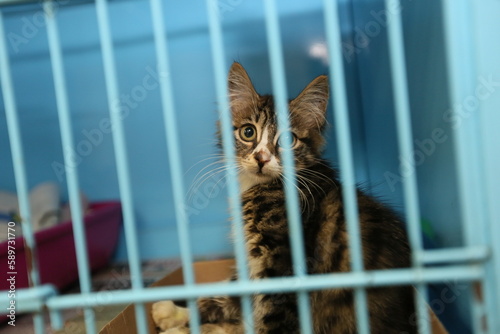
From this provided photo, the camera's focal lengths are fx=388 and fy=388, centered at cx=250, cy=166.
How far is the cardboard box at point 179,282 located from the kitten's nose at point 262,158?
552 millimetres

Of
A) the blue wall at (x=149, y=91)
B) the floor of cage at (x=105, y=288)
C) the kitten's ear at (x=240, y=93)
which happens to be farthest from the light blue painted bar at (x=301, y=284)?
the blue wall at (x=149, y=91)

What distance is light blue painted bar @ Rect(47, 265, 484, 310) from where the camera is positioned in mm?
600

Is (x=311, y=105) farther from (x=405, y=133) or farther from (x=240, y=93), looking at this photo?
(x=405, y=133)

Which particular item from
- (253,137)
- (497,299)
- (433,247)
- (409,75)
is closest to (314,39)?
(409,75)

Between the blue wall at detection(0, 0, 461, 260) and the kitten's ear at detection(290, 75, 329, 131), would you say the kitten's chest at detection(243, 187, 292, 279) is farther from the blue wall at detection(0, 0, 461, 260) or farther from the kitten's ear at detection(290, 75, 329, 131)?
the blue wall at detection(0, 0, 461, 260)

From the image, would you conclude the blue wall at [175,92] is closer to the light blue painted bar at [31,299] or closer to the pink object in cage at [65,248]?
the pink object in cage at [65,248]

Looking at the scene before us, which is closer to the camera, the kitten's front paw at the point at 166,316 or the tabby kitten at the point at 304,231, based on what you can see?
the tabby kitten at the point at 304,231

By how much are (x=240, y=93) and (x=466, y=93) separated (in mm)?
876

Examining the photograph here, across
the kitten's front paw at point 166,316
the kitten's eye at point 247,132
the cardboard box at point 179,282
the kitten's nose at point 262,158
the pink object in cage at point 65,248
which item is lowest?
the kitten's front paw at point 166,316

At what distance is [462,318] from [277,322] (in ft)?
1.85

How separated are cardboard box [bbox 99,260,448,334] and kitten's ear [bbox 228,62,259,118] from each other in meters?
0.61

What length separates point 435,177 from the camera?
3.98 feet

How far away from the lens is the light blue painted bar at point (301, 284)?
1.97ft

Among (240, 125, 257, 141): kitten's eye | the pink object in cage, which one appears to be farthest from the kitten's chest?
the pink object in cage
